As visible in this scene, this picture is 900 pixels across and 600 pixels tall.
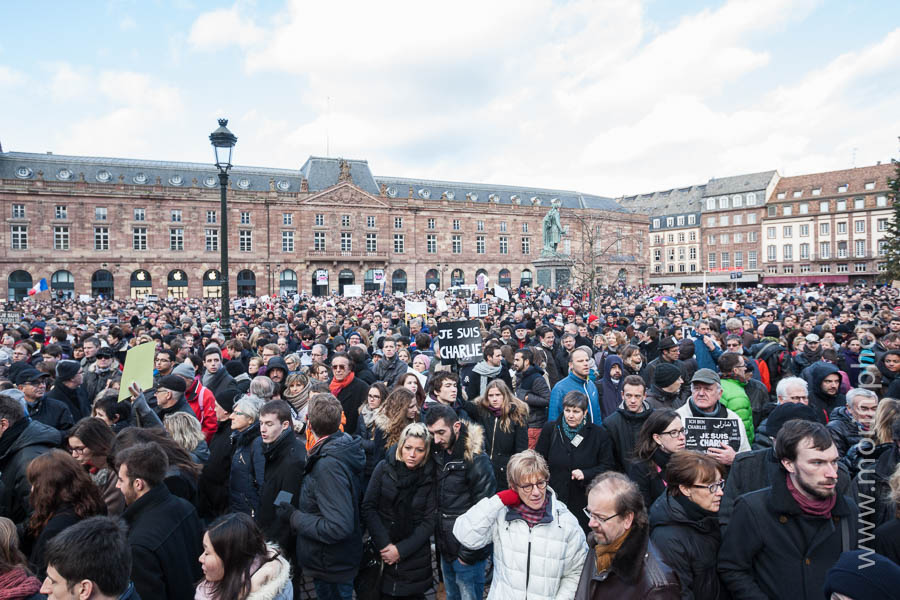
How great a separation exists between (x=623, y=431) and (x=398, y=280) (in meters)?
54.8

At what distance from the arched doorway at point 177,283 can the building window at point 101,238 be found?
235 inches

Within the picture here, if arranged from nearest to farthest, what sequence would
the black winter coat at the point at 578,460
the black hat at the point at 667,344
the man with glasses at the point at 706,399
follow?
1. the man with glasses at the point at 706,399
2. the black winter coat at the point at 578,460
3. the black hat at the point at 667,344

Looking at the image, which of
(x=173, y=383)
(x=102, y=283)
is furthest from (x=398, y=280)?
(x=173, y=383)

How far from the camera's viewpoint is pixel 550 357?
9.26 m

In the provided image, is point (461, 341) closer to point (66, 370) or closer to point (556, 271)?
point (66, 370)

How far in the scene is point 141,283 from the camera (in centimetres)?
4997

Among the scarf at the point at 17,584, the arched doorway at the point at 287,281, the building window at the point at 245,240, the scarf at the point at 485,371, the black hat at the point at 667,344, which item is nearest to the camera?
the scarf at the point at 17,584

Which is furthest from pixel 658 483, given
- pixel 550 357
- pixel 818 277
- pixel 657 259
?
pixel 657 259

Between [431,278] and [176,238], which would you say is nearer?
[176,238]

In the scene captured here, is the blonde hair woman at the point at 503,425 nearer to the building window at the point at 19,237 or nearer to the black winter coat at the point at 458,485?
the black winter coat at the point at 458,485

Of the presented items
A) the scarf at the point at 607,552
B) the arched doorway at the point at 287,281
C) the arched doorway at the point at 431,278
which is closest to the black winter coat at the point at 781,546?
the scarf at the point at 607,552

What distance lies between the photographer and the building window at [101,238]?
4841 cm

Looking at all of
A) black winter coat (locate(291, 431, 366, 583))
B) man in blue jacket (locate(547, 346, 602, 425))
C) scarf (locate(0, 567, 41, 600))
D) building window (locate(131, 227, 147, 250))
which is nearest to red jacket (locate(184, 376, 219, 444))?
black winter coat (locate(291, 431, 366, 583))

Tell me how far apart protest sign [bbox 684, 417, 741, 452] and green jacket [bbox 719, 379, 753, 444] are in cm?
140
